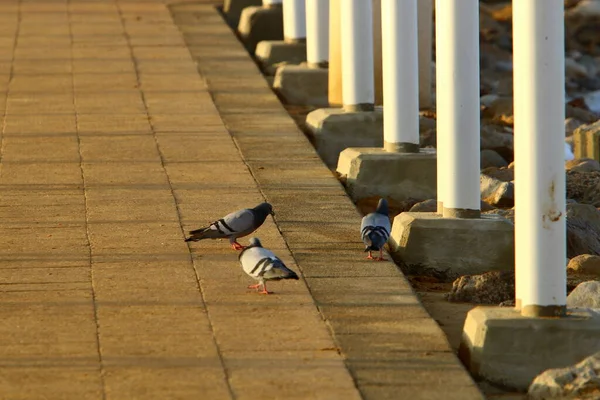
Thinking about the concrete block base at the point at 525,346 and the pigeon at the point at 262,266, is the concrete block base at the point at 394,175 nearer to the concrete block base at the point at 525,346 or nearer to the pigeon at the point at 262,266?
the pigeon at the point at 262,266

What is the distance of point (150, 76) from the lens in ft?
46.9

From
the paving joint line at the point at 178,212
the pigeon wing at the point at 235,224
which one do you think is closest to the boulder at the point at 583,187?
the paving joint line at the point at 178,212

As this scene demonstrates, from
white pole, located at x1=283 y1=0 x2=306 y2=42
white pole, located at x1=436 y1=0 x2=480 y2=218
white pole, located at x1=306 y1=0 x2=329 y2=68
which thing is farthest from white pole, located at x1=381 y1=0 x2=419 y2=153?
white pole, located at x1=283 y1=0 x2=306 y2=42

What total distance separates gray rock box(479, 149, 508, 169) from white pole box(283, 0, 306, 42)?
10.6ft

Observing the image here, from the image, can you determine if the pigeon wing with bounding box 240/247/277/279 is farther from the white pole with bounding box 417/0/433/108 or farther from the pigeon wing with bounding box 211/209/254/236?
the white pole with bounding box 417/0/433/108

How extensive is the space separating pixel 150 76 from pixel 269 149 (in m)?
→ 3.34

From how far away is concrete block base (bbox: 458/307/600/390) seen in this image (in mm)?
6559

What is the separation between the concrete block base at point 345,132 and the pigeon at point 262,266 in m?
4.46

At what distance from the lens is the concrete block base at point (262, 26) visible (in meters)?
16.8

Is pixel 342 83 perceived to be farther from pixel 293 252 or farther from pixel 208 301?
pixel 208 301

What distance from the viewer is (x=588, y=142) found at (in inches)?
545

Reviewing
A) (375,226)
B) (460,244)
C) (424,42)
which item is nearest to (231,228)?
(375,226)

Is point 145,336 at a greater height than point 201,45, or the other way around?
point 201,45

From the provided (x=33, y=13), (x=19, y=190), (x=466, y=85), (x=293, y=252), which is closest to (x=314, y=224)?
(x=293, y=252)
